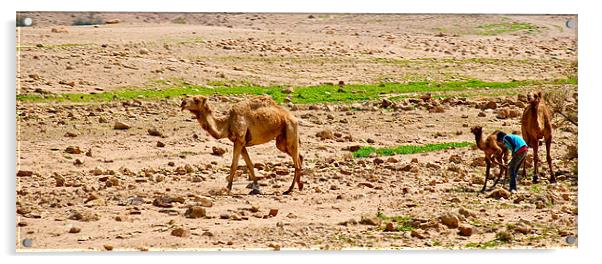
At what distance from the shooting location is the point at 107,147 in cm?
1588

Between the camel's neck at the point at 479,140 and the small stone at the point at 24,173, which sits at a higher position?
the camel's neck at the point at 479,140

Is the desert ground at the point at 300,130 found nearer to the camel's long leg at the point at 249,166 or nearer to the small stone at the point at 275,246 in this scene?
the small stone at the point at 275,246

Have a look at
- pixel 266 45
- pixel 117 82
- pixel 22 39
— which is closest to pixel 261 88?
pixel 266 45

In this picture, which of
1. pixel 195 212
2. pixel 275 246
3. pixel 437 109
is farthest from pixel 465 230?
pixel 195 212

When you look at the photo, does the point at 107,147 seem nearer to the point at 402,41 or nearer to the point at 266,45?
the point at 266,45

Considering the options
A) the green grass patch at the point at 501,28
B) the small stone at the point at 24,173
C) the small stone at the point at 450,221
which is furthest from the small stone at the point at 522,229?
the small stone at the point at 24,173

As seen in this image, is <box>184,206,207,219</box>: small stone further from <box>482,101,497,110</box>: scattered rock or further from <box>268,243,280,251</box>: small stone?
<box>482,101,497,110</box>: scattered rock

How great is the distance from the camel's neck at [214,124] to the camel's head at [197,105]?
42mm

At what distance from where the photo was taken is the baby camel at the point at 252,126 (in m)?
15.3

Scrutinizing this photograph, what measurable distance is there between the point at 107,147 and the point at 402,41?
130 inches

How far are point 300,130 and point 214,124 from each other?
4.94 feet

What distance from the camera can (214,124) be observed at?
15.4 metres

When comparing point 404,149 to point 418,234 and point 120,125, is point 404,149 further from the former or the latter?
point 120,125

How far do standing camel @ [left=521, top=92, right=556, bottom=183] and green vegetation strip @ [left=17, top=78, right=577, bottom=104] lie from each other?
0.96 feet
